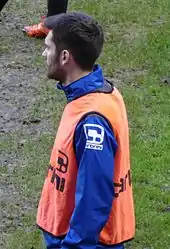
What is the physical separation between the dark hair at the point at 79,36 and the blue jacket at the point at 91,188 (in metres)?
0.25

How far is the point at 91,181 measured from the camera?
130 inches

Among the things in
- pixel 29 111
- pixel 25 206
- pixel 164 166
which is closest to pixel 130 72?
pixel 29 111

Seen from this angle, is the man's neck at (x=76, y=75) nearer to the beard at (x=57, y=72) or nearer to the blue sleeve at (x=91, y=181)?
the beard at (x=57, y=72)

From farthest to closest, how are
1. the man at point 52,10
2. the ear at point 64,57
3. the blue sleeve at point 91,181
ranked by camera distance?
1. the man at point 52,10
2. the ear at point 64,57
3. the blue sleeve at point 91,181

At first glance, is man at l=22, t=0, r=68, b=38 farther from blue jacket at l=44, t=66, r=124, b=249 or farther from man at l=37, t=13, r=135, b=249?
blue jacket at l=44, t=66, r=124, b=249

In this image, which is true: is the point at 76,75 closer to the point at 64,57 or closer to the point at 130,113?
the point at 64,57

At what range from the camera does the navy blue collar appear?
11.2ft

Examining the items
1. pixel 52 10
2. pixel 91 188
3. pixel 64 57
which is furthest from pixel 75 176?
pixel 52 10

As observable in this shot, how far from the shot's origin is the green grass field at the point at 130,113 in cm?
564

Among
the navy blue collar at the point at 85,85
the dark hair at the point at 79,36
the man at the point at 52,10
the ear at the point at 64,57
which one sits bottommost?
the man at the point at 52,10

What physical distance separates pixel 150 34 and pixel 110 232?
641 cm

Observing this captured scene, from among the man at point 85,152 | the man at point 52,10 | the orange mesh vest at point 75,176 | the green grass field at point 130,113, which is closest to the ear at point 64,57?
the man at point 85,152

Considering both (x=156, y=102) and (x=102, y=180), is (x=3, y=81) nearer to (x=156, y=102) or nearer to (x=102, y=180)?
(x=156, y=102)

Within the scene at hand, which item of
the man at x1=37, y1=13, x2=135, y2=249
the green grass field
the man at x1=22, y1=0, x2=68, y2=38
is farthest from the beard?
the man at x1=22, y1=0, x2=68, y2=38
